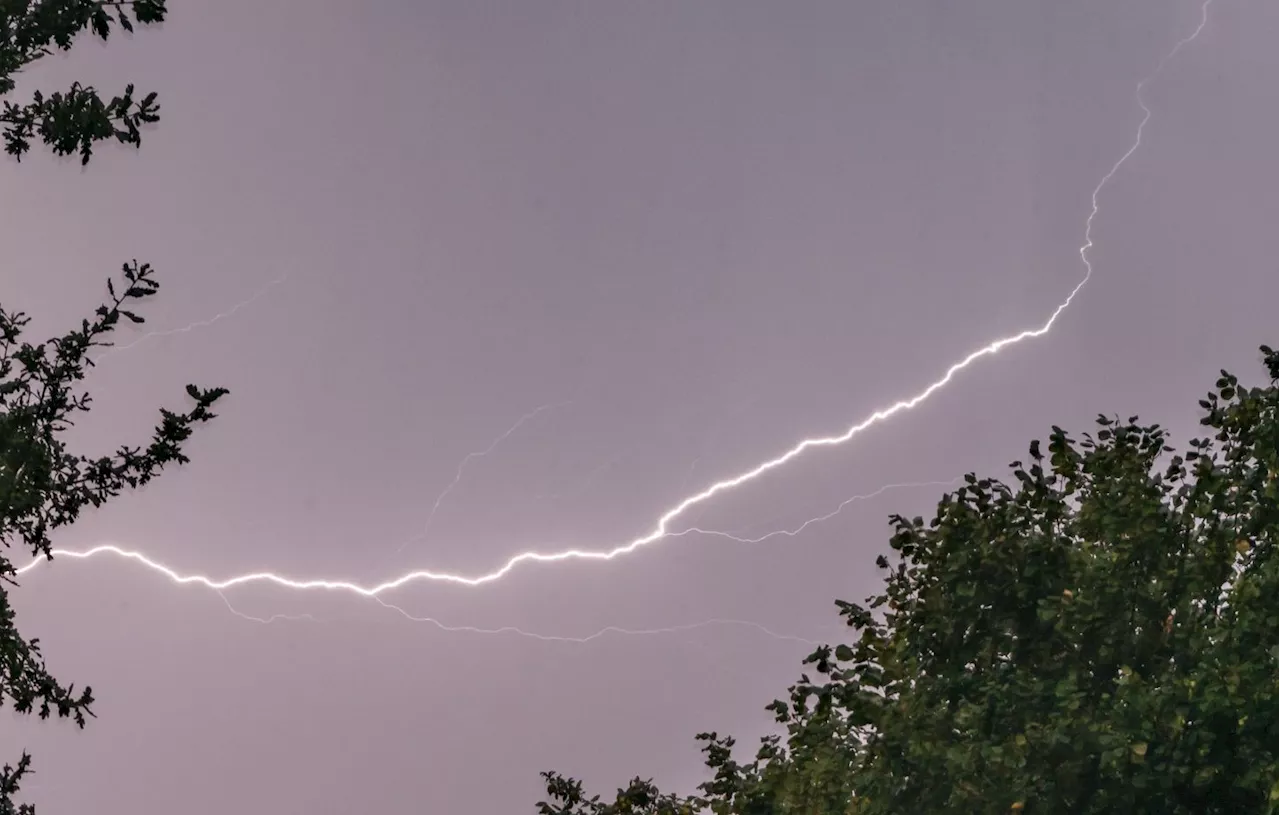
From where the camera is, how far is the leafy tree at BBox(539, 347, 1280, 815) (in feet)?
33.4

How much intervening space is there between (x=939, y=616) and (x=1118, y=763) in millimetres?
2444

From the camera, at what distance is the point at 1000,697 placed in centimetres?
1143

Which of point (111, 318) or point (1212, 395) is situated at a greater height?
point (1212, 395)

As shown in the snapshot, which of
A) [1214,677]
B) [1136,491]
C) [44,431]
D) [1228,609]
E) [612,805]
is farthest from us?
[612,805]

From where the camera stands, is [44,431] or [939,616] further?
[939,616]

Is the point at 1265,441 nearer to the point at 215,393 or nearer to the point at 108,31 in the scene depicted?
the point at 215,393

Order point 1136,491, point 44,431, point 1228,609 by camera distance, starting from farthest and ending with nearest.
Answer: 1. point 1136,491
2. point 1228,609
3. point 44,431

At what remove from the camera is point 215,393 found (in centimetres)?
990

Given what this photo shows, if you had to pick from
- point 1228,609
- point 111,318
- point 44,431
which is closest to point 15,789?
point 44,431

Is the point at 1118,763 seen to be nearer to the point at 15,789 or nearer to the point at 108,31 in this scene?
the point at 15,789

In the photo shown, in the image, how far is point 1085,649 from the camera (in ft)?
38.1

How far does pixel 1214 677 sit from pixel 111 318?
9.01m

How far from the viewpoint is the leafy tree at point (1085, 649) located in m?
10.2

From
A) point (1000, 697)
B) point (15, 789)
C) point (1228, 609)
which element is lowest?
point (15, 789)
